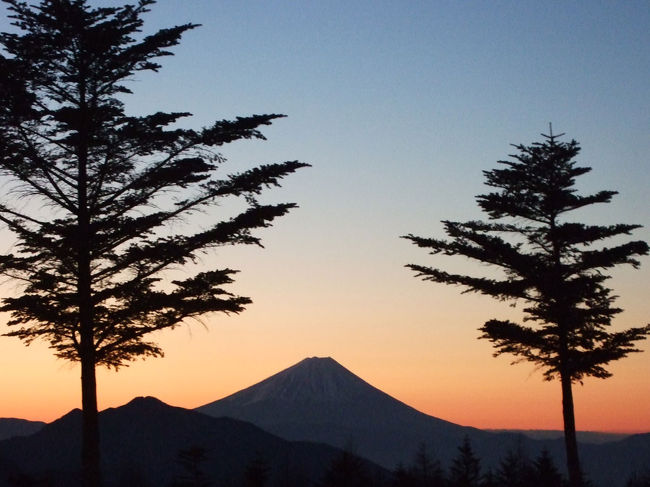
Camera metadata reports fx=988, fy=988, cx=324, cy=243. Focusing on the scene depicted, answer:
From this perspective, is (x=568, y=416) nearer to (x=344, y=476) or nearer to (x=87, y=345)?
(x=87, y=345)

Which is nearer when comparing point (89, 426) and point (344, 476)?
point (89, 426)

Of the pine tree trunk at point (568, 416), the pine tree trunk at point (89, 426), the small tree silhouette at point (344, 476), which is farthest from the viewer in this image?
the small tree silhouette at point (344, 476)

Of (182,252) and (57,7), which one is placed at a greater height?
(57,7)

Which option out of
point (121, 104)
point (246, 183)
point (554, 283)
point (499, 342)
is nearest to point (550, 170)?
point (554, 283)

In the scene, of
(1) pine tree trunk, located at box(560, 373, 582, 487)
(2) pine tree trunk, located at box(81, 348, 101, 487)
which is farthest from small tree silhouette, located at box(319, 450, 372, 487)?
(2) pine tree trunk, located at box(81, 348, 101, 487)

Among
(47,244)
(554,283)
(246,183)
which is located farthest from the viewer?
(554,283)

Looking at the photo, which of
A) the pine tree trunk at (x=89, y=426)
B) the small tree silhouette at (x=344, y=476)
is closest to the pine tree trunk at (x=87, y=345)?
the pine tree trunk at (x=89, y=426)

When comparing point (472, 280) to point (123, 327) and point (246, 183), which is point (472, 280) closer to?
point (246, 183)

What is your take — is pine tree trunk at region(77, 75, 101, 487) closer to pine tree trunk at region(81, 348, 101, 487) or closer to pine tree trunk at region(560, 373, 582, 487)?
pine tree trunk at region(81, 348, 101, 487)

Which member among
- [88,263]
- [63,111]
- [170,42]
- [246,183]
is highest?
[170,42]

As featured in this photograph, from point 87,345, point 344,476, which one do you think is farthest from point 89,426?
point 344,476

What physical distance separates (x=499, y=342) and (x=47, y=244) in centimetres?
1560

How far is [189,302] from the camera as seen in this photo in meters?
24.7

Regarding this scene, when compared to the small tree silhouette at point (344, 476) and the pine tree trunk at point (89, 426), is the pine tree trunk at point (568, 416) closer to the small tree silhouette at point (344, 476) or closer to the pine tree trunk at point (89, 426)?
the small tree silhouette at point (344, 476)
